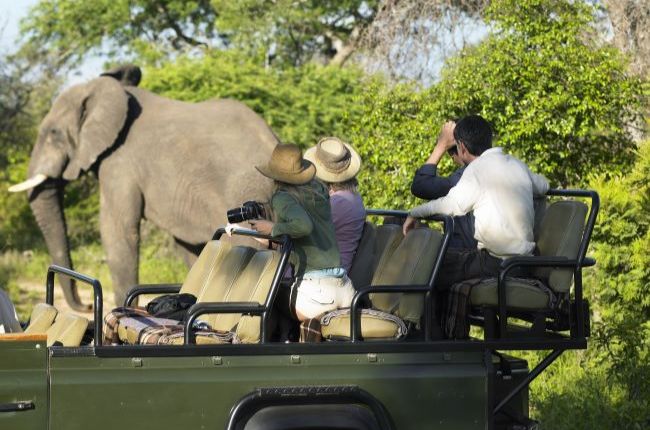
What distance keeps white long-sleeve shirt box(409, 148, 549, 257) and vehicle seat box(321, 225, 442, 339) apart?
0.19m

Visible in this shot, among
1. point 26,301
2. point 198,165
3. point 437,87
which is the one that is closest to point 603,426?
point 437,87

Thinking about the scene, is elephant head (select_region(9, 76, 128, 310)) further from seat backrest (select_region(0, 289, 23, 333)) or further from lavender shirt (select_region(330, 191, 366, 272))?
seat backrest (select_region(0, 289, 23, 333))

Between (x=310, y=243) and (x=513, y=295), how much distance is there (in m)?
0.90

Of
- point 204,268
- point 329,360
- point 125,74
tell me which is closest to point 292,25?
point 125,74

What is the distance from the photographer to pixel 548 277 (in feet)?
19.2

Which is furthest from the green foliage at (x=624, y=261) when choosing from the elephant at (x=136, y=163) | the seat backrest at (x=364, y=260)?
the elephant at (x=136, y=163)

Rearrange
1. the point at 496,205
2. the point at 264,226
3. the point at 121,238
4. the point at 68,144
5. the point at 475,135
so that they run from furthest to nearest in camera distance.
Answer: the point at 68,144
the point at 121,238
the point at 475,135
the point at 496,205
the point at 264,226

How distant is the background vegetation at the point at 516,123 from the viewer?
853 centimetres

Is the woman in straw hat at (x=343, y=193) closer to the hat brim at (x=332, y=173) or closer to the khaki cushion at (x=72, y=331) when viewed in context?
the hat brim at (x=332, y=173)

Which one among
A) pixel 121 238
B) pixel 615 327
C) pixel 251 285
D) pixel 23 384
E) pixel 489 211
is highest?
pixel 489 211

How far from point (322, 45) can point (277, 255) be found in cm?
1882

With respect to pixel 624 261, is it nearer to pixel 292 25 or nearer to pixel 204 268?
pixel 204 268

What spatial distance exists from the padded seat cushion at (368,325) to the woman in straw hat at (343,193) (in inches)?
29.0

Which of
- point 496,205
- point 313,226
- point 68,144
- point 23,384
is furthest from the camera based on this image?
point 68,144
